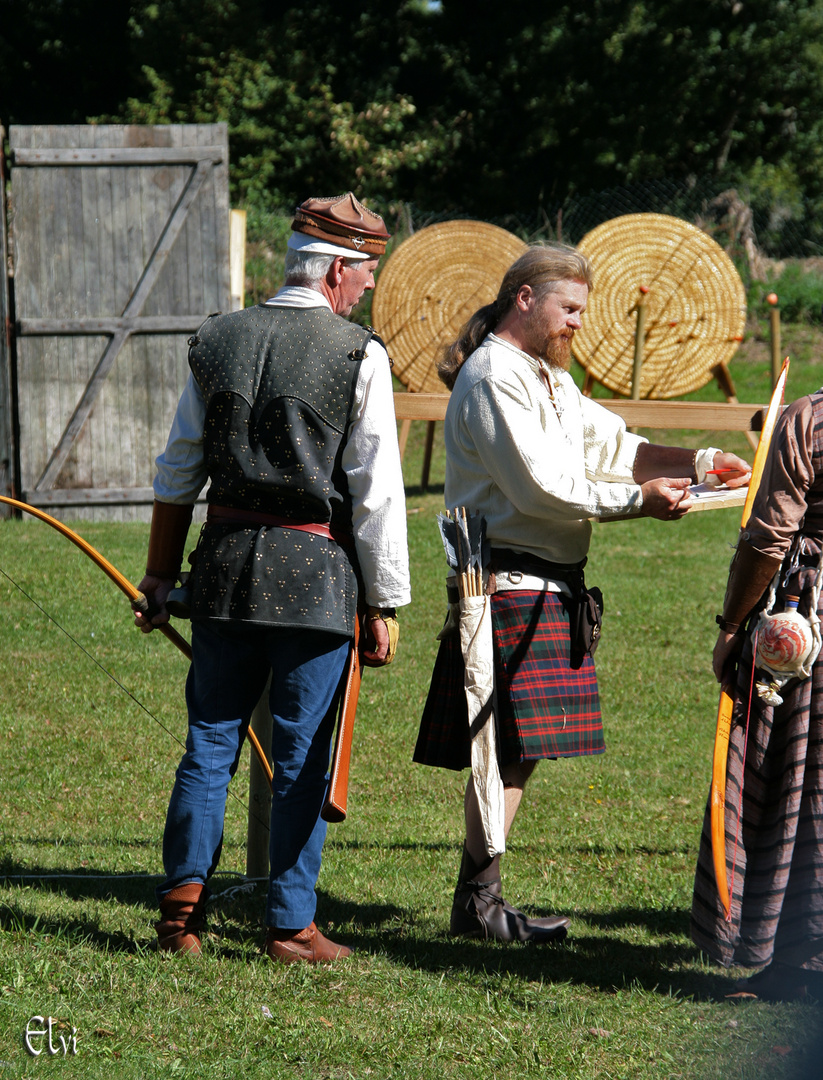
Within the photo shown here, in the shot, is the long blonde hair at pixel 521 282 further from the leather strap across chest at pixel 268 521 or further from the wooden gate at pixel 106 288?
the wooden gate at pixel 106 288

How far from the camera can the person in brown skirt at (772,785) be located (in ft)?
8.82

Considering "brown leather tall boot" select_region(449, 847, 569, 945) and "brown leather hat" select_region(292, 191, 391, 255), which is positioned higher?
"brown leather hat" select_region(292, 191, 391, 255)

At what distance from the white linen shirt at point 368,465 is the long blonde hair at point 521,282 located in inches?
15.8

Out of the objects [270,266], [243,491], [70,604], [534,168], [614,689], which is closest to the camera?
[243,491]

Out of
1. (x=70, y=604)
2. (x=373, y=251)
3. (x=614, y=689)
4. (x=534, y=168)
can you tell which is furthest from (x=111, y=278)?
(x=534, y=168)

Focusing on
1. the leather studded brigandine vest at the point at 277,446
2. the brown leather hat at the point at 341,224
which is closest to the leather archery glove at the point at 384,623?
the leather studded brigandine vest at the point at 277,446

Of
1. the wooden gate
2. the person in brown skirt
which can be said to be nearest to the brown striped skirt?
the person in brown skirt

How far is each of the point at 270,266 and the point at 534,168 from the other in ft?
27.3

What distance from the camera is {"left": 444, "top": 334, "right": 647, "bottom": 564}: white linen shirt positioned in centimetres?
285

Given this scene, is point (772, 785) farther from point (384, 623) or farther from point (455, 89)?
point (455, 89)

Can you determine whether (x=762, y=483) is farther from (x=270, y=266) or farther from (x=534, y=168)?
(x=534, y=168)

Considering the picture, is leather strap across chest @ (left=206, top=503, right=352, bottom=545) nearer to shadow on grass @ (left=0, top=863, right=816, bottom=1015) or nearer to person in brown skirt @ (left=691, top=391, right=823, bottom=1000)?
person in brown skirt @ (left=691, top=391, right=823, bottom=1000)

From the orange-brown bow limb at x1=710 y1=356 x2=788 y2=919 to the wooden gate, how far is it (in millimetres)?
6201

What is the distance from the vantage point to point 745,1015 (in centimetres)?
273
